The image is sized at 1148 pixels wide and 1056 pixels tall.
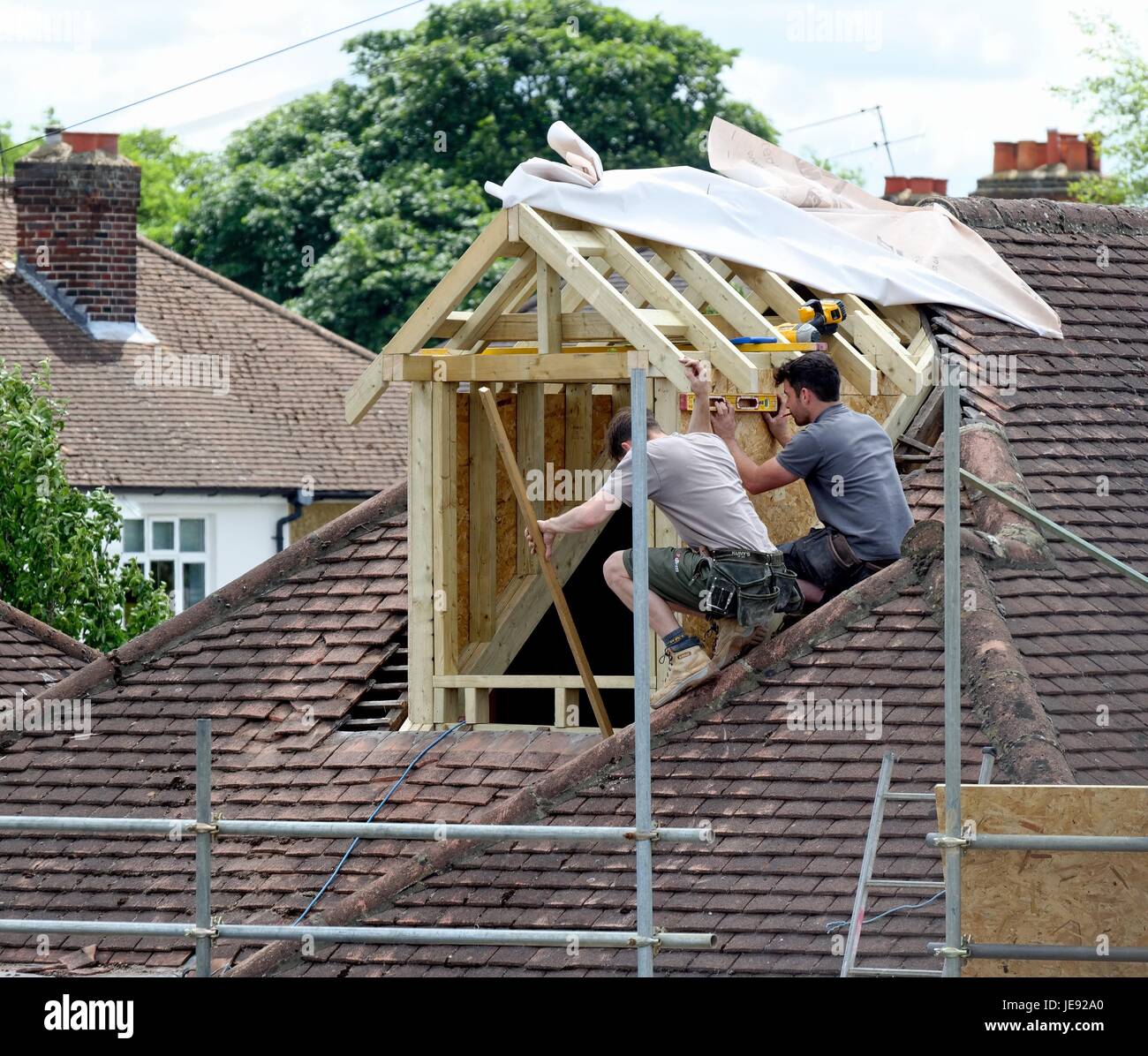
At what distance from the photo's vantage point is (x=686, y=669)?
390 inches

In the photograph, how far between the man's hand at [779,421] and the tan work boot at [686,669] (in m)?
1.16

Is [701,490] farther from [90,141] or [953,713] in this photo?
[90,141]

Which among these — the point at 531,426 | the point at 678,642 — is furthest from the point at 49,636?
the point at 678,642

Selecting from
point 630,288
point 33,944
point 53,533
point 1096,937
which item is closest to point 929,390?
point 630,288

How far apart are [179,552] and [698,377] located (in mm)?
22563

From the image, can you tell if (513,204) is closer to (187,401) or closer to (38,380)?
(38,380)

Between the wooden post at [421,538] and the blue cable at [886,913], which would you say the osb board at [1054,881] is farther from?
the wooden post at [421,538]

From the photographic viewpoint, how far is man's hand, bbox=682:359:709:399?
31.6 ft

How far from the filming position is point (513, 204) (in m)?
10.5

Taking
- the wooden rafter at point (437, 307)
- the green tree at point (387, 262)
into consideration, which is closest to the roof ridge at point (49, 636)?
the wooden rafter at point (437, 307)

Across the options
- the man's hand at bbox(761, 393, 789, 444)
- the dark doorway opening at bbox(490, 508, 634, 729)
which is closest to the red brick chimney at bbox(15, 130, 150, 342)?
the dark doorway opening at bbox(490, 508, 634, 729)

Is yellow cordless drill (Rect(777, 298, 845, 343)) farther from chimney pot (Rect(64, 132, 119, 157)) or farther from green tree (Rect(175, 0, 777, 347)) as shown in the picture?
green tree (Rect(175, 0, 777, 347))

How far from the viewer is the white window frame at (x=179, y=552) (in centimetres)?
3095

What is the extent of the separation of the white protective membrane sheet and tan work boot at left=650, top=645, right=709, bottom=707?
87.1 inches
